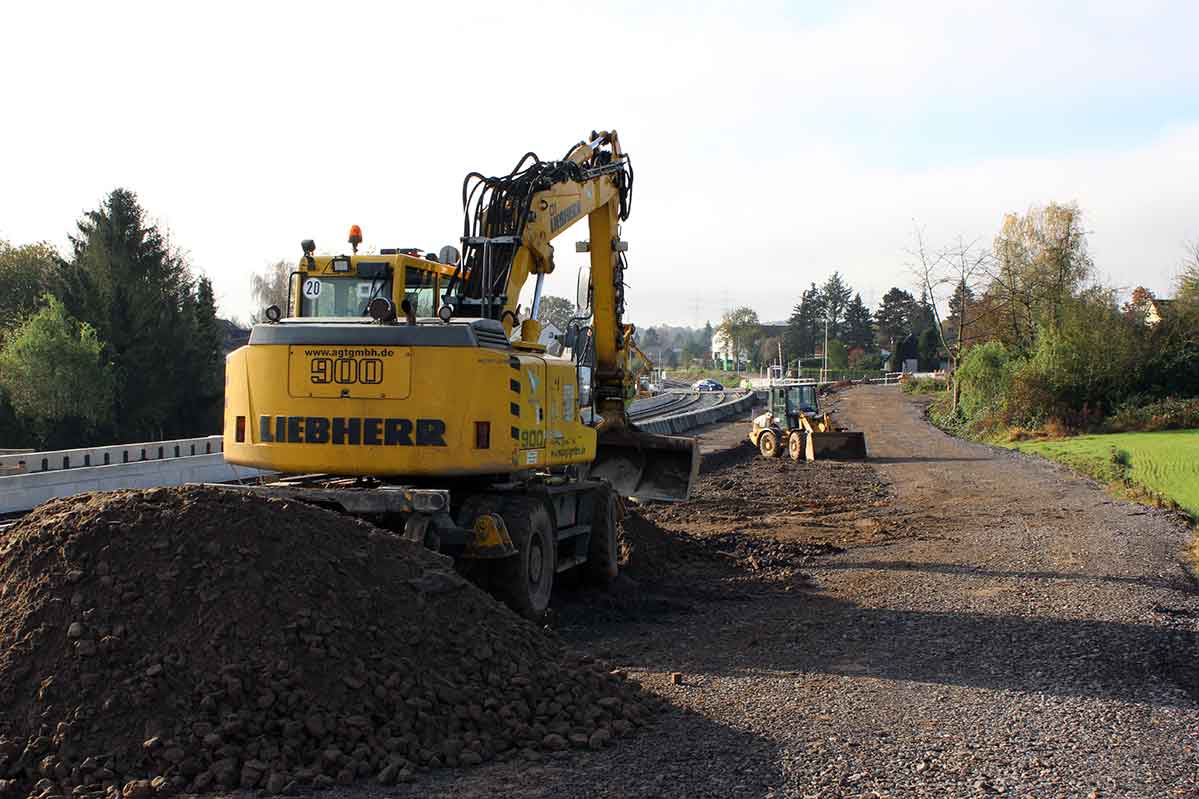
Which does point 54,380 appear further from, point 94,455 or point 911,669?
point 911,669

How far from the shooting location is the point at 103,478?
69.8 ft

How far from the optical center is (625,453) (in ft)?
51.0

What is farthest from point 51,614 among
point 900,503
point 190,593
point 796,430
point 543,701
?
point 796,430

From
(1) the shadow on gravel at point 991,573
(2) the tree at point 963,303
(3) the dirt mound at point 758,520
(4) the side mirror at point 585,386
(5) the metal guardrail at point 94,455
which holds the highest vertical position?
(2) the tree at point 963,303

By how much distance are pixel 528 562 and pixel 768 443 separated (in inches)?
985

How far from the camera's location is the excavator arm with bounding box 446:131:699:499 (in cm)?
1145

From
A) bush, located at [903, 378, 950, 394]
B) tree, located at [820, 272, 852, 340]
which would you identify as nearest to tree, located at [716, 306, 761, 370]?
tree, located at [820, 272, 852, 340]

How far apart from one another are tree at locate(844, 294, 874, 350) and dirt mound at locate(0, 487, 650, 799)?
13702 cm

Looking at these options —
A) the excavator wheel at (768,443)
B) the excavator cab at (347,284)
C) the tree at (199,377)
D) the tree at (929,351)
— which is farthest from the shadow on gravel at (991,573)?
the tree at (929,351)

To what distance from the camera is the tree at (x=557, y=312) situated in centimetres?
1311

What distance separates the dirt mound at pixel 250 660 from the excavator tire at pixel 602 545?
4.65 m

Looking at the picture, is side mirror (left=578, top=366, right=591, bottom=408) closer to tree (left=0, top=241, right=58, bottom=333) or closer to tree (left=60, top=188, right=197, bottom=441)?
tree (left=60, top=188, right=197, bottom=441)

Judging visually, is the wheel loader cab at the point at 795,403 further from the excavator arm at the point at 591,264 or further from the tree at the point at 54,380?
the tree at the point at 54,380

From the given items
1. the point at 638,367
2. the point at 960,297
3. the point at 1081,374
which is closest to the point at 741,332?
the point at 960,297
